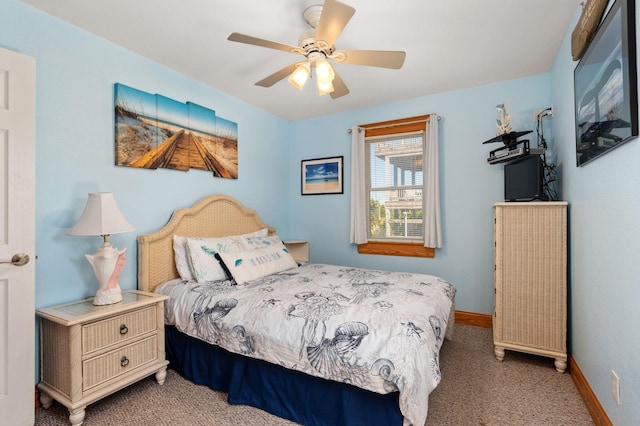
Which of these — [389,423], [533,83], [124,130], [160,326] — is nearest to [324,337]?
[389,423]

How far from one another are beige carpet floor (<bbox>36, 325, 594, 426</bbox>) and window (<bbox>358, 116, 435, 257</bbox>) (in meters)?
1.49

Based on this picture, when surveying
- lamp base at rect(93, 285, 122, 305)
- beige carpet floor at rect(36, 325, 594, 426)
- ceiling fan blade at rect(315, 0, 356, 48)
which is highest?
ceiling fan blade at rect(315, 0, 356, 48)

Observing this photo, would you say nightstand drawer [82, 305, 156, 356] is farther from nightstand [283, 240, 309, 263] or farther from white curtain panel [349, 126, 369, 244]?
white curtain panel [349, 126, 369, 244]

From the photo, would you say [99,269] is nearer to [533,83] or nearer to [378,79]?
[378,79]

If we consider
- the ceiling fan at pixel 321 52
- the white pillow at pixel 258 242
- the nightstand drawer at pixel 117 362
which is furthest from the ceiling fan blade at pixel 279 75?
the nightstand drawer at pixel 117 362

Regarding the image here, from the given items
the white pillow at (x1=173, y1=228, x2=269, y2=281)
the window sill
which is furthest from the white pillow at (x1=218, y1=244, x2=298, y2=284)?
the window sill

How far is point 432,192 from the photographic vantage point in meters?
3.48

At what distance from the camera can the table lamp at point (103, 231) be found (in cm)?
202

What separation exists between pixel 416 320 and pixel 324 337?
0.52 metres

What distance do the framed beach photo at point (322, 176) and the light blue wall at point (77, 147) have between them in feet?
5.74

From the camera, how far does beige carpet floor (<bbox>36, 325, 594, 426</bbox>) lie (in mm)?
1852

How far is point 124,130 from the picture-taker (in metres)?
2.52

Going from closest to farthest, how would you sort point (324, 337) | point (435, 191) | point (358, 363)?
point (358, 363), point (324, 337), point (435, 191)

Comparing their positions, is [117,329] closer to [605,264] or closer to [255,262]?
[255,262]
